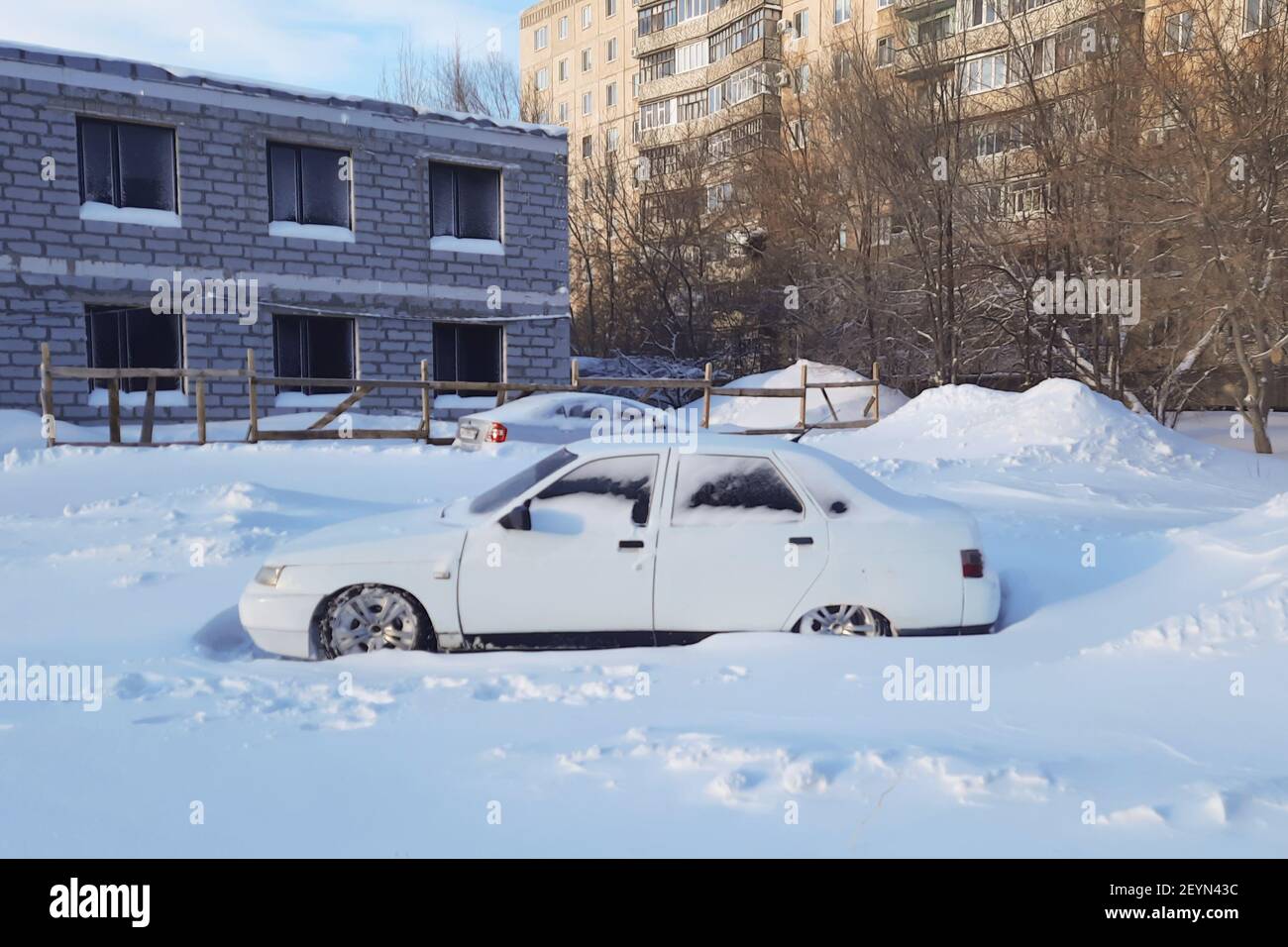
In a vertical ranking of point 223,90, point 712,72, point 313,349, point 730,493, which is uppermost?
point 712,72

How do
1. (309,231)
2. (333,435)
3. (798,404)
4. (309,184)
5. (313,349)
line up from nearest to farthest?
(333,435) < (309,231) < (309,184) < (313,349) < (798,404)

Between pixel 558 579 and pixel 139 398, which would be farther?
pixel 139 398

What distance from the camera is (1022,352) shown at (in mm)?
24844

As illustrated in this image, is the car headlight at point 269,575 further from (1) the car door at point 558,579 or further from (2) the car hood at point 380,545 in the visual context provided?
(1) the car door at point 558,579

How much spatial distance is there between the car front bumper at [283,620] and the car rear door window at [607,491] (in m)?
1.43

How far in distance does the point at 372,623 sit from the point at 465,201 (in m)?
18.3

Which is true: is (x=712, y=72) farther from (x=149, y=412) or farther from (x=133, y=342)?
(x=149, y=412)

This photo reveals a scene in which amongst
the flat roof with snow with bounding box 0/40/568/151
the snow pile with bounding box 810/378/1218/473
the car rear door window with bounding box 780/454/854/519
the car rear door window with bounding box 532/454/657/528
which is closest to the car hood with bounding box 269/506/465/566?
the car rear door window with bounding box 532/454/657/528

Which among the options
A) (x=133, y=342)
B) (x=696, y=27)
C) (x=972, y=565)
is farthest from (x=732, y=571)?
(x=696, y=27)

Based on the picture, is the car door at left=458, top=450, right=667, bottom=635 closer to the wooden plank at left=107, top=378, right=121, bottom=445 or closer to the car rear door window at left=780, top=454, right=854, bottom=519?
the car rear door window at left=780, top=454, right=854, bottom=519

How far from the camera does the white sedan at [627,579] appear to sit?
19.0 ft

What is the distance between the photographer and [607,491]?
600 centimetres

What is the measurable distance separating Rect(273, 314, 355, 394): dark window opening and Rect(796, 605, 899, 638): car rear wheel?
16.7 m

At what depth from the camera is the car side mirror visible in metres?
5.77
